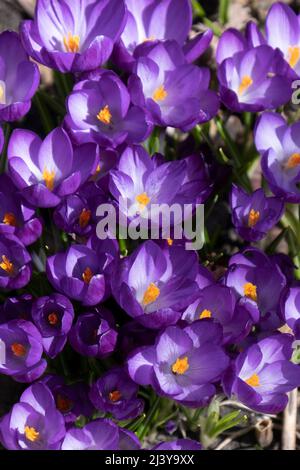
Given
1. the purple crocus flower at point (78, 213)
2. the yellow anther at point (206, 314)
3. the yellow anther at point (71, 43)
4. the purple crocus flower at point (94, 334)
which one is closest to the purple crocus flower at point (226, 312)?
the yellow anther at point (206, 314)

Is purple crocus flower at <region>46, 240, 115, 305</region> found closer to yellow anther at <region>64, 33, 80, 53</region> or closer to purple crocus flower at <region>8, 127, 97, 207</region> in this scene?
purple crocus flower at <region>8, 127, 97, 207</region>

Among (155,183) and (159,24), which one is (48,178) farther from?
(159,24)

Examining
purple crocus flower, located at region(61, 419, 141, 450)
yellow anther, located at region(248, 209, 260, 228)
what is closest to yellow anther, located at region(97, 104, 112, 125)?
yellow anther, located at region(248, 209, 260, 228)

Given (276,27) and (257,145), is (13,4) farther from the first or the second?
(257,145)

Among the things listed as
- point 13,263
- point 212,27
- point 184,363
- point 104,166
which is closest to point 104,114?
point 104,166

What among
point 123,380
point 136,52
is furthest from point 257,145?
point 123,380

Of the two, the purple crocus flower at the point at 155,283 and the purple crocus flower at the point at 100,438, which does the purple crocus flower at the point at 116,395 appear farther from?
the purple crocus flower at the point at 155,283
